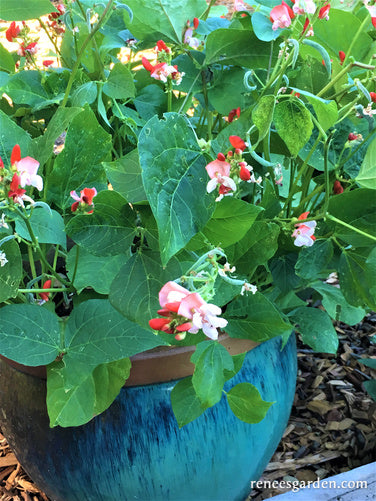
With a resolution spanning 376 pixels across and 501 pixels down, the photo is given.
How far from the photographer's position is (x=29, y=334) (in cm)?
55

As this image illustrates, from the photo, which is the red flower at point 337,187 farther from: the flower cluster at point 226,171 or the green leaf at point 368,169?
the flower cluster at point 226,171

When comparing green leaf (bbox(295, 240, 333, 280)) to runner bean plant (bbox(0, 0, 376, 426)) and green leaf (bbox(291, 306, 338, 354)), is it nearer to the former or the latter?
runner bean plant (bbox(0, 0, 376, 426))

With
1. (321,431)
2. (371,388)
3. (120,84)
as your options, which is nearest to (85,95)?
(120,84)

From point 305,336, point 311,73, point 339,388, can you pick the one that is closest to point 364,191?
point 311,73

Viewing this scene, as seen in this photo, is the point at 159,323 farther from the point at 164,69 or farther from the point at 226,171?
the point at 164,69

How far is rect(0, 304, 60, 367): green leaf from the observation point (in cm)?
54

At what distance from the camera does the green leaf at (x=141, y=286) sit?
1.47 ft

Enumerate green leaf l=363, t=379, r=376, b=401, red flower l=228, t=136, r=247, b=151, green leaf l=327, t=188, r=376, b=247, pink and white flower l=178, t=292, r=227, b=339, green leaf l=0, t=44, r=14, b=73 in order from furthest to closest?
green leaf l=363, t=379, r=376, b=401 → green leaf l=0, t=44, r=14, b=73 → green leaf l=327, t=188, r=376, b=247 → red flower l=228, t=136, r=247, b=151 → pink and white flower l=178, t=292, r=227, b=339

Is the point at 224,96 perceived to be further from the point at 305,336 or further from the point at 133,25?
the point at 305,336

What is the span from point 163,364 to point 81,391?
0.09 metres

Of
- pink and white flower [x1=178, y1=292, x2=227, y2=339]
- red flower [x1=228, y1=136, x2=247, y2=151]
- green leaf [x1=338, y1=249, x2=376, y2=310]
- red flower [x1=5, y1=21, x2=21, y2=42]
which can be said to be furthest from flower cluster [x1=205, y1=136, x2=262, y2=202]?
red flower [x1=5, y1=21, x2=21, y2=42]

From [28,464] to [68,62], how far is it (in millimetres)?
552

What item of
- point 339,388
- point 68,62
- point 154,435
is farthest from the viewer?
point 339,388

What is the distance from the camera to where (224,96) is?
2.27ft
